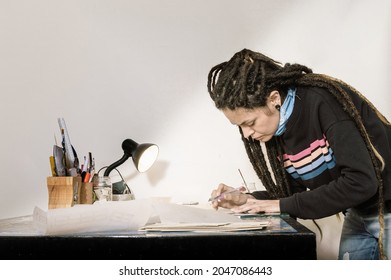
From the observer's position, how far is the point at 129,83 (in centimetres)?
150

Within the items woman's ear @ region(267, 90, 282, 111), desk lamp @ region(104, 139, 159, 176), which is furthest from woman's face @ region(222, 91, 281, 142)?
desk lamp @ region(104, 139, 159, 176)

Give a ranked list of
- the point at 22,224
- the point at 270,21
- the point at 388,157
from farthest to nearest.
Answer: the point at 270,21 → the point at 388,157 → the point at 22,224

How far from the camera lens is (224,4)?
4.85 feet

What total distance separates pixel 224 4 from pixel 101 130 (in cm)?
55

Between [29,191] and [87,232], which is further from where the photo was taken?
[29,191]

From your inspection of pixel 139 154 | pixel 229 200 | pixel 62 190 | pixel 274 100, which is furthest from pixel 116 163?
pixel 274 100

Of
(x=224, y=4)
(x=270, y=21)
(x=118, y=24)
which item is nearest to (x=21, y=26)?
(x=118, y=24)

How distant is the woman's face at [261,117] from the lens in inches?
40.0

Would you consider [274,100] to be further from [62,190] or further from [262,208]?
[62,190]

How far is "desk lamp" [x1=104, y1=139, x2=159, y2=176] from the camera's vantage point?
1378 mm

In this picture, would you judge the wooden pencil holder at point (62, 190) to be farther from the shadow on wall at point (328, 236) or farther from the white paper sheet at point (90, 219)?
the shadow on wall at point (328, 236)

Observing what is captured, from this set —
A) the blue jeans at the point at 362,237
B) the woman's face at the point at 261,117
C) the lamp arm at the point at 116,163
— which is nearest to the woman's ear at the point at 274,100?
the woman's face at the point at 261,117

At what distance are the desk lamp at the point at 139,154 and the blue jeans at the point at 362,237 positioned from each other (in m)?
0.57

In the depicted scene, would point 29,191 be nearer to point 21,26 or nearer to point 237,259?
point 21,26
